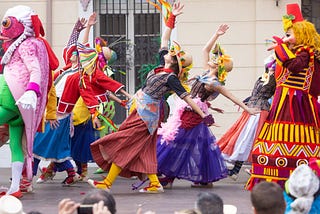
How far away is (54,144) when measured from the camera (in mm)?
10609

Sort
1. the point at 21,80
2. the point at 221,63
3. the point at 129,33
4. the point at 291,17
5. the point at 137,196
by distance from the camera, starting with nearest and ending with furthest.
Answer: the point at 291,17 → the point at 21,80 → the point at 137,196 → the point at 221,63 → the point at 129,33

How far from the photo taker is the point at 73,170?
10.8 metres

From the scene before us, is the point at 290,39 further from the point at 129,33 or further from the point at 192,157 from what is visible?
the point at 129,33

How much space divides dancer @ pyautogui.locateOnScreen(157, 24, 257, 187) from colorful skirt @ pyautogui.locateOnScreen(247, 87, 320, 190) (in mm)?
1523

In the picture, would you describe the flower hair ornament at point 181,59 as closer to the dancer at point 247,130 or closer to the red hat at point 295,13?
the dancer at point 247,130

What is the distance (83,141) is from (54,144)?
561mm

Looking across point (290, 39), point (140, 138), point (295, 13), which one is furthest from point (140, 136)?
point (295, 13)

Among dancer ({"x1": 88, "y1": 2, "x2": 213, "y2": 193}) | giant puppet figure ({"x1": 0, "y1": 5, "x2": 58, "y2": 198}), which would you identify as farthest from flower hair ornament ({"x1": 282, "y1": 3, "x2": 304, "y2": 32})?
giant puppet figure ({"x1": 0, "y1": 5, "x2": 58, "y2": 198})

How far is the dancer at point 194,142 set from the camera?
10211mm

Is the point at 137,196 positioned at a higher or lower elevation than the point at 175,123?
lower

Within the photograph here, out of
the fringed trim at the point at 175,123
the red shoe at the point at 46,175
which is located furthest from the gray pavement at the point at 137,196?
the fringed trim at the point at 175,123

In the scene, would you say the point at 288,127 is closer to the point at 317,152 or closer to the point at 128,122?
the point at 317,152

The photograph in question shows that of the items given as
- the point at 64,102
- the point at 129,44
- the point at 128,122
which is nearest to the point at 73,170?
the point at 64,102

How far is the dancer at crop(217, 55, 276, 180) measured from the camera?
10953 mm
